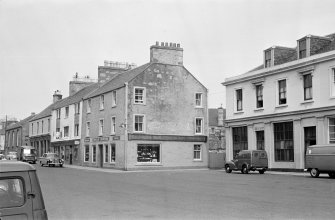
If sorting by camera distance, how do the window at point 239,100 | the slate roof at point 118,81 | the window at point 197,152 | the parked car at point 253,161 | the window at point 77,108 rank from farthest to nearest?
the window at point 77,108, the window at point 197,152, the slate roof at point 118,81, the window at point 239,100, the parked car at point 253,161

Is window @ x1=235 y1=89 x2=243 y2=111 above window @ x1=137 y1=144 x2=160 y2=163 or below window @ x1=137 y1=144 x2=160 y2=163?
above

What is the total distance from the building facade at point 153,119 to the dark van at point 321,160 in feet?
56.2

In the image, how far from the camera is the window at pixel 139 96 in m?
40.2

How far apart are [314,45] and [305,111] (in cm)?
515

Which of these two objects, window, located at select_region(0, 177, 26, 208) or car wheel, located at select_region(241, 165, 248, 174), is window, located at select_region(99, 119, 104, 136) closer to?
car wheel, located at select_region(241, 165, 248, 174)

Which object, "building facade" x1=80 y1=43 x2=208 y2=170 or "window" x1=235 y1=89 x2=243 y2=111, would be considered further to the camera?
"building facade" x1=80 y1=43 x2=208 y2=170

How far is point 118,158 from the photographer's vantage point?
1554 inches

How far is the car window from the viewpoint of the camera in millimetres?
4660

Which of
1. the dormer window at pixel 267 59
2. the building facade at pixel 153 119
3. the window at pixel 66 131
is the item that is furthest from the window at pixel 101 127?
the dormer window at pixel 267 59

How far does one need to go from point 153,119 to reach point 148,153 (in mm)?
3420

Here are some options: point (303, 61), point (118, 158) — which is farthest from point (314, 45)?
point (118, 158)

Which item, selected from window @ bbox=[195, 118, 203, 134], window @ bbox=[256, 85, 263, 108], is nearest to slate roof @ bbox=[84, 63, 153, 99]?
window @ bbox=[195, 118, 203, 134]

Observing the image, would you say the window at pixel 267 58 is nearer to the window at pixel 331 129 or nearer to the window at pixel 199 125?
the window at pixel 331 129

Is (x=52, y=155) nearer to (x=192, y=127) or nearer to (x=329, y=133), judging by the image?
(x=192, y=127)
